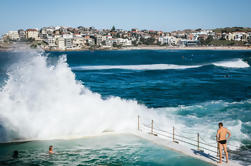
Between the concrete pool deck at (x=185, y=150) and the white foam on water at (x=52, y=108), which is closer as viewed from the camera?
the concrete pool deck at (x=185, y=150)

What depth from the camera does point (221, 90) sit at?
3347 cm

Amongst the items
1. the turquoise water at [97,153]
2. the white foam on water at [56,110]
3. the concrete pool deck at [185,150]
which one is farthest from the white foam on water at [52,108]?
the concrete pool deck at [185,150]

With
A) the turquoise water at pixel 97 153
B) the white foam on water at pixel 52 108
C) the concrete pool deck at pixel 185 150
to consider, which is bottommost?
the turquoise water at pixel 97 153

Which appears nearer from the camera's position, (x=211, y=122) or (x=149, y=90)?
(x=211, y=122)

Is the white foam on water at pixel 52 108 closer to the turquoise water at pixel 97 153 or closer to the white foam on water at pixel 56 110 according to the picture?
the white foam on water at pixel 56 110

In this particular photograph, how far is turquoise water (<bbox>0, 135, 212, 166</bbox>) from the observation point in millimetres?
10414

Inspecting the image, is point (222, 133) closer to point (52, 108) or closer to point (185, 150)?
point (185, 150)

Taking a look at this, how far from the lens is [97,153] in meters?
11.4

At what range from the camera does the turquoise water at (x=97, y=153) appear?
10414mm

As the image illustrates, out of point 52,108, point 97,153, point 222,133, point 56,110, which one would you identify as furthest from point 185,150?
point 52,108

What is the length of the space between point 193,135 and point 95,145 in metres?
6.33

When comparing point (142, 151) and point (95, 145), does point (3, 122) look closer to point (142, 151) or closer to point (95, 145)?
point (95, 145)

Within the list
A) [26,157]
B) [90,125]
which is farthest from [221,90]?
[26,157]

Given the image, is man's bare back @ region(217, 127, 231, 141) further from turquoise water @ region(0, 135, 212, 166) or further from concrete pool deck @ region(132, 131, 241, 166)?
turquoise water @ region(0, 135, 212, 166)
